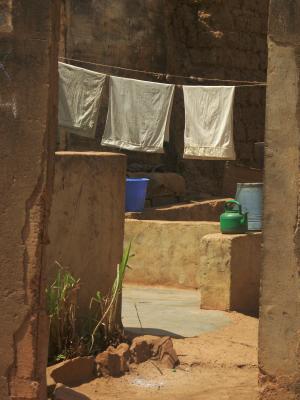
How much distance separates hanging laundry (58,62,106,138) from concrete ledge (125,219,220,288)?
1801mm

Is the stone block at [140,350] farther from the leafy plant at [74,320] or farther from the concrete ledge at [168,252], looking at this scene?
the concrete ledge at [168,252]

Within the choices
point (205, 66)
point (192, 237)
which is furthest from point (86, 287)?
point (205, 66)

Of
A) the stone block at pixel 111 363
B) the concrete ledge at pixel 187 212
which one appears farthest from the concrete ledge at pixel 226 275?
the concrete ledge at pixel 187 212

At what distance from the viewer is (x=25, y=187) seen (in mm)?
3730

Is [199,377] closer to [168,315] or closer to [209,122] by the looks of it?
[168,315]

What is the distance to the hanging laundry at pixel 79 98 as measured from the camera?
33.4 ft

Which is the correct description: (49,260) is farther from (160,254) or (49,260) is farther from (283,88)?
(160,254)

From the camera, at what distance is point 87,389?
5.25 meters

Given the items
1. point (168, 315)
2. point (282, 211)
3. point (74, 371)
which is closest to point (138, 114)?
point (168, 315)

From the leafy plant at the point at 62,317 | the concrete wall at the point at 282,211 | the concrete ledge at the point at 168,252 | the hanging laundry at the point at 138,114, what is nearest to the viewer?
the concrete wall at the point at 282,211

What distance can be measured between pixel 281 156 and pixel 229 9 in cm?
962

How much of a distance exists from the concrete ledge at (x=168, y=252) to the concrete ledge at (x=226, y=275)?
1115mm

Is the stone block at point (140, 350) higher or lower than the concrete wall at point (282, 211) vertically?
lower

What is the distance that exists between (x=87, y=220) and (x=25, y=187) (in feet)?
7.16
